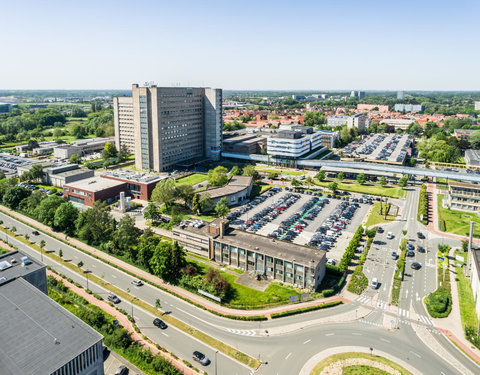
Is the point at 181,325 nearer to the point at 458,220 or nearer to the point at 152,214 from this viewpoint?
the point at 152,214

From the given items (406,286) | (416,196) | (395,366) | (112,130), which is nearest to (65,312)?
(395,366)

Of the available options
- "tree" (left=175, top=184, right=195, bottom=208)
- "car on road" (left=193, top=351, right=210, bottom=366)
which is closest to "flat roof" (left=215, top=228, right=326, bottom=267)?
"car on road" (left=193, top=351, right=210, bottom=366)

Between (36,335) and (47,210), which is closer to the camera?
(36,335)

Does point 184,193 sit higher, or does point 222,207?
point 184,193

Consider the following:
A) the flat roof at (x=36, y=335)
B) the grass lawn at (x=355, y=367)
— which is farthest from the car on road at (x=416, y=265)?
the flat roof at (x=36, y=335)

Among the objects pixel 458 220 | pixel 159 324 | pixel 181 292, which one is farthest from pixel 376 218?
pixel 159 324

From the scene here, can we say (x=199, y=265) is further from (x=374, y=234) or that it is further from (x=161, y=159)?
(x=161, y=159)
